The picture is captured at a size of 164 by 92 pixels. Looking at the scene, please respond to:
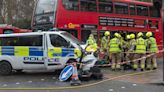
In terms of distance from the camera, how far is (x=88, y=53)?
15.8 m

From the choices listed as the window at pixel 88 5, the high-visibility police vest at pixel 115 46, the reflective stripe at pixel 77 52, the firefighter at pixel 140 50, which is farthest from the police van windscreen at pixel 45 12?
the reflective stripe at pixel 77 52

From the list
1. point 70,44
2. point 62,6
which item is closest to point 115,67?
point 70,44

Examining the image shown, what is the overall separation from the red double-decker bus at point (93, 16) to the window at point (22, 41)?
4024mm

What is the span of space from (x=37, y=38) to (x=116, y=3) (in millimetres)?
8571

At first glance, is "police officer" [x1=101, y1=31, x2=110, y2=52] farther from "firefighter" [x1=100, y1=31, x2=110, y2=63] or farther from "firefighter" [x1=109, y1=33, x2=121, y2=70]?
"firefighter" [x1=109, y1=33, x2=121, y2=70]

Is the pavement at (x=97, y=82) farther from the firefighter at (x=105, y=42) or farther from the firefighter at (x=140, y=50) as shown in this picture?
the firefighter at (x=105, y=42)

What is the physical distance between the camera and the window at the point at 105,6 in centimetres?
2327

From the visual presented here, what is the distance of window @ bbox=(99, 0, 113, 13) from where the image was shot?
23.3m

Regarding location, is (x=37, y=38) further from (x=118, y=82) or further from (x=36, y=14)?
(x=36, y=14)

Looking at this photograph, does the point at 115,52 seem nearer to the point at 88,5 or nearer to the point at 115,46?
the point at 115,46

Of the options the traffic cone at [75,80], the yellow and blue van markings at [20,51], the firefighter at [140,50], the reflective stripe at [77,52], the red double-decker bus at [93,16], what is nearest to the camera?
the traffic cone at [75,80]

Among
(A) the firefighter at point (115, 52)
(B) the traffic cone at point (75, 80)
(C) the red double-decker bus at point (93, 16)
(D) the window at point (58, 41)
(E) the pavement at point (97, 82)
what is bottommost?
(E) the pavement at point (97, 82)

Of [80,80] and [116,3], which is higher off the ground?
[116,3]

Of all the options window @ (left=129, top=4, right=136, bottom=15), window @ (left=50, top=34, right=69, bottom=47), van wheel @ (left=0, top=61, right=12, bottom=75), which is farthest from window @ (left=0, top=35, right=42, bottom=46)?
window @ (left=129, top=4, right=136, bottom=15)
